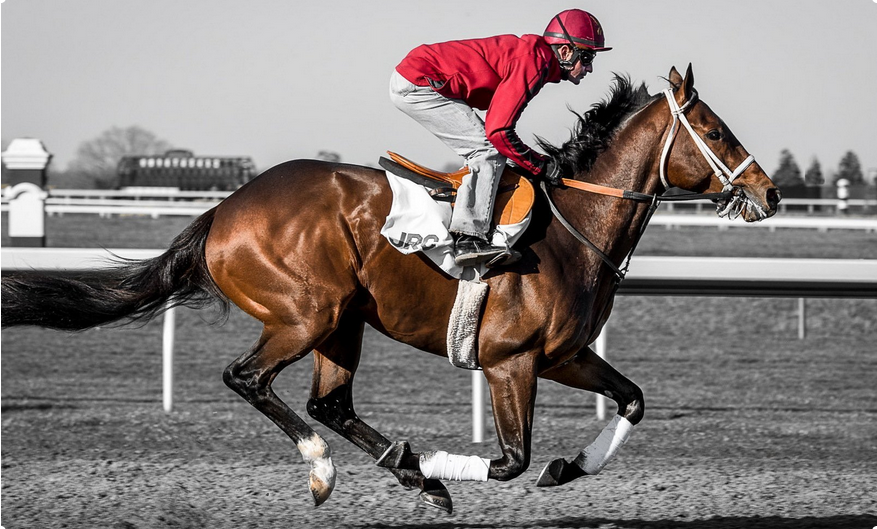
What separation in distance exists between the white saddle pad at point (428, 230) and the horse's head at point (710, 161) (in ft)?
2.35

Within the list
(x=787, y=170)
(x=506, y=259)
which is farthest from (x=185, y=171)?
(x=506, y=259)

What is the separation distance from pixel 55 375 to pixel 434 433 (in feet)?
13.7

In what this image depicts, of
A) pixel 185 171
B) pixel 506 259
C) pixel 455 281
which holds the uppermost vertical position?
pixel 506 259

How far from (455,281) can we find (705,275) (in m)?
3.71

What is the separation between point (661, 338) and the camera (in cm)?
1286

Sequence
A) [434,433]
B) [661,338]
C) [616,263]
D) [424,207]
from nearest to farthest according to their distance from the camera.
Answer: [424,207] < [616,263] < [434,433] < [661,338]

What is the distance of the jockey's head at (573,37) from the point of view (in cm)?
428

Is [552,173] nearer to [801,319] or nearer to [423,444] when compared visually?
[423,444]

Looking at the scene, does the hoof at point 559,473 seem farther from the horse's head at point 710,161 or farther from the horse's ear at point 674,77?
the horse's ear at point 674,77

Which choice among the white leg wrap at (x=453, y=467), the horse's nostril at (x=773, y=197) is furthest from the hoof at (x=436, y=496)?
the horse's nostril at (x=773, y=197)

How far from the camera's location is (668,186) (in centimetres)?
448

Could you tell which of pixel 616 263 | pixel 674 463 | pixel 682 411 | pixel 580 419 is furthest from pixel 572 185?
pixel 682 411

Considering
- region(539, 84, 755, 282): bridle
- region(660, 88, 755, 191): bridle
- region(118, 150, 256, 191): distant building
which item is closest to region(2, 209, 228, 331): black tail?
region(539, 84, 755, 282): bridle

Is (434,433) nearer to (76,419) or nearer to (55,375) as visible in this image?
(76,419)
